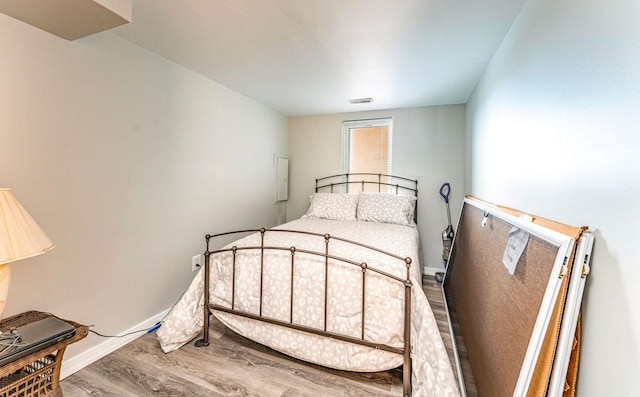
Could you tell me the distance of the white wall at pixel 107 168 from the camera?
4.81ft

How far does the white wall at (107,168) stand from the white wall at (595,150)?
2513 mm

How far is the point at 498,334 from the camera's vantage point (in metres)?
1.27

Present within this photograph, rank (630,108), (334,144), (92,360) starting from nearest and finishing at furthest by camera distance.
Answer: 1. (630,108)
2. (92,360)
3. (334,144)

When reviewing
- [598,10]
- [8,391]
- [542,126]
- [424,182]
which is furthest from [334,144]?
[8,391]

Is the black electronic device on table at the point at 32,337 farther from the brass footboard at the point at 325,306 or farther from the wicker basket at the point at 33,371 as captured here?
the brass footboard at the point at 325,306

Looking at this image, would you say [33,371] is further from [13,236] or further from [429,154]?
[429,154]

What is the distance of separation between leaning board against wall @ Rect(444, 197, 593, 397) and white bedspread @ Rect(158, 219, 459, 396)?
296 mm

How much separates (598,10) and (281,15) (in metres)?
1.48

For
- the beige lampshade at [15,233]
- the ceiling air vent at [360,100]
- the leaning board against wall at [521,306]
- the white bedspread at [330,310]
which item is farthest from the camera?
the ceiling air vent at [360,100]

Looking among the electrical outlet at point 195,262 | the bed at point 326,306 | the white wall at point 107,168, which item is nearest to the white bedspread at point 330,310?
the bed at point 326,306

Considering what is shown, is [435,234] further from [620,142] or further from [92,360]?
[92,360]

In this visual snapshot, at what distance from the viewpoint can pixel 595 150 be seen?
80 cm

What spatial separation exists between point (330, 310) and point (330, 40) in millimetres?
1856

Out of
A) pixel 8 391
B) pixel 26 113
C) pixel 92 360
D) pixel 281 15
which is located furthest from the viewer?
pixel 92 360
